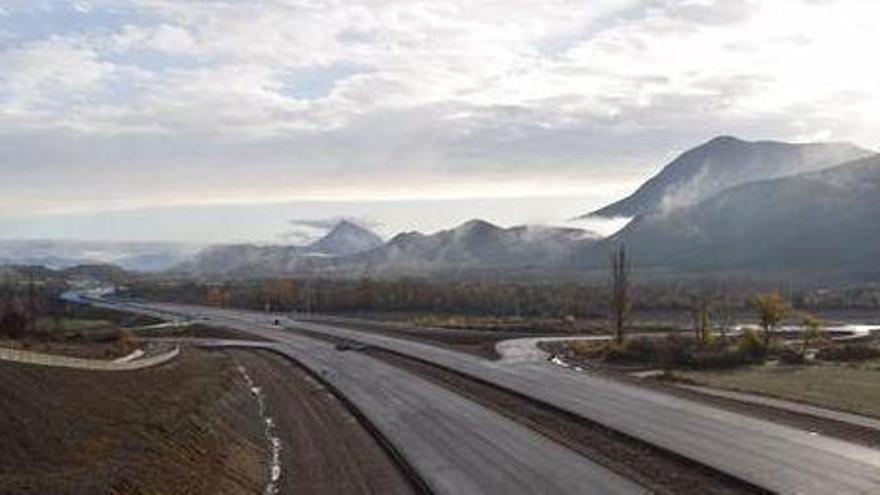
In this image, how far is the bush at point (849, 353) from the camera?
3733 inches

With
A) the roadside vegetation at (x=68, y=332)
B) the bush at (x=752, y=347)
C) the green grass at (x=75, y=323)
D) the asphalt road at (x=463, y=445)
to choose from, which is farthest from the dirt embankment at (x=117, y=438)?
the green grass at (x=75, y=323)

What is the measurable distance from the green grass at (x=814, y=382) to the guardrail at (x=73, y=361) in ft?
101

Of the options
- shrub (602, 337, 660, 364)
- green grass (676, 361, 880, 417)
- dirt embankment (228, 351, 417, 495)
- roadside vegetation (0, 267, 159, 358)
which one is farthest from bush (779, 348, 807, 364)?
roadside vegetation (0, 267, 159, 358)

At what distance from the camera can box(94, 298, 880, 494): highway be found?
3459 cm

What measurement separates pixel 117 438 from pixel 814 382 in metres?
45.5

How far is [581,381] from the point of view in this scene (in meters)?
74.9

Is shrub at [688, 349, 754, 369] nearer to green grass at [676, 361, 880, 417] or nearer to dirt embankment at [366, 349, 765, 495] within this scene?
green grass at [676, 361, 880, 417]

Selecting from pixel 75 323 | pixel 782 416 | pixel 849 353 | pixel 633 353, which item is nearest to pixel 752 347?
pixel 849 353

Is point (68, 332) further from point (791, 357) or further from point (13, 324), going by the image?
point (791, 357)

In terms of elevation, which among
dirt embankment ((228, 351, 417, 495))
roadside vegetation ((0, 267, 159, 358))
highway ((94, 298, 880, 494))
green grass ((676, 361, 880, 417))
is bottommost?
dirt embankment ((228, 351, 417, 495))

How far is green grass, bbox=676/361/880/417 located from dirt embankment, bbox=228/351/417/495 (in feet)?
67.3

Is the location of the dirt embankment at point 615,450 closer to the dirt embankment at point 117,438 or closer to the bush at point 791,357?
the dirt embankment at point 117,438

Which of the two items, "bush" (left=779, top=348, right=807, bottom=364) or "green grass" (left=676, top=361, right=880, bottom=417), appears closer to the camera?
"green grass" (left=676, top=361, right=880, bottom=417)

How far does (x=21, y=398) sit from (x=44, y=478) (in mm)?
9585
